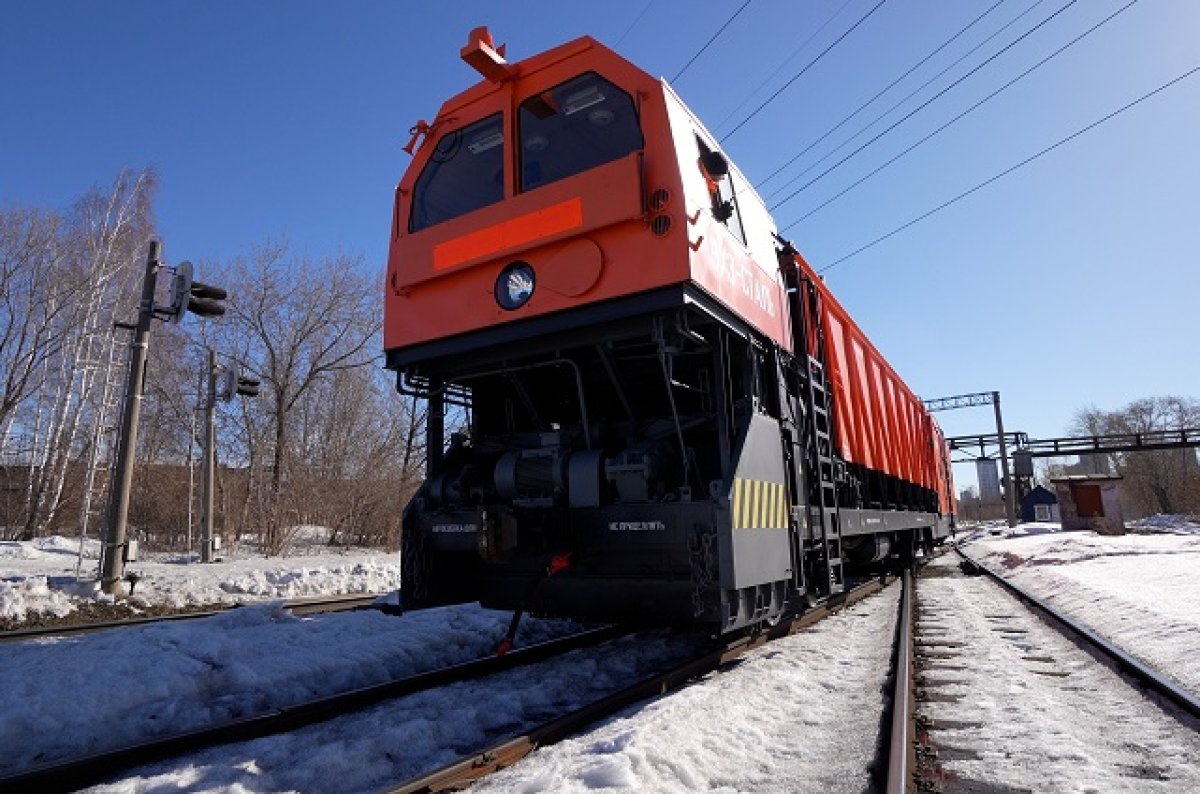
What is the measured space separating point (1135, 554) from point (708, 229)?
586 inches

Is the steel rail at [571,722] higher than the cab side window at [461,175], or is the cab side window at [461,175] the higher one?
the cab side window at [461,175]

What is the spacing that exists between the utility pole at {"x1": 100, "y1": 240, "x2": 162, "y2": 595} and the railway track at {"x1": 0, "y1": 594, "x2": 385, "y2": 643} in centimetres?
120

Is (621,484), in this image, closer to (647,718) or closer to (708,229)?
(647,718)

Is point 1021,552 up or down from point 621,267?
down

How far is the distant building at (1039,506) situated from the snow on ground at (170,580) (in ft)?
158

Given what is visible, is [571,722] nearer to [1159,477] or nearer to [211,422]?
[211,422]

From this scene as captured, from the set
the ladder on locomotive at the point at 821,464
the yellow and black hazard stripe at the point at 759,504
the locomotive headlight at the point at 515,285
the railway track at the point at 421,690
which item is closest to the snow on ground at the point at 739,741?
Result: the railway track at the point at 421,690

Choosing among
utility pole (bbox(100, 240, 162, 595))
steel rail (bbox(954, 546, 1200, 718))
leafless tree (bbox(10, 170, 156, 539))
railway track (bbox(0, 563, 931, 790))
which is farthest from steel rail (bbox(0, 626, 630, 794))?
leafless tree (bbox(10, 170, 156, 539))

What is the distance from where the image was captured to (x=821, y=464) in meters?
5.85

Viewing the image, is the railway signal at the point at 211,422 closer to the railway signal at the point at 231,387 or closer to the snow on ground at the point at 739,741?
the railway signal at the point at 231,387

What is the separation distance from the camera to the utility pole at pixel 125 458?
877 cm

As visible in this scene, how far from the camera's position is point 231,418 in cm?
2177

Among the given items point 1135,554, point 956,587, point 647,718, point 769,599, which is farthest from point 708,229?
point 1135,554

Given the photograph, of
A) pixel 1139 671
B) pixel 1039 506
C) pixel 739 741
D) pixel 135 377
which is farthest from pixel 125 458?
pixel 1039 506
